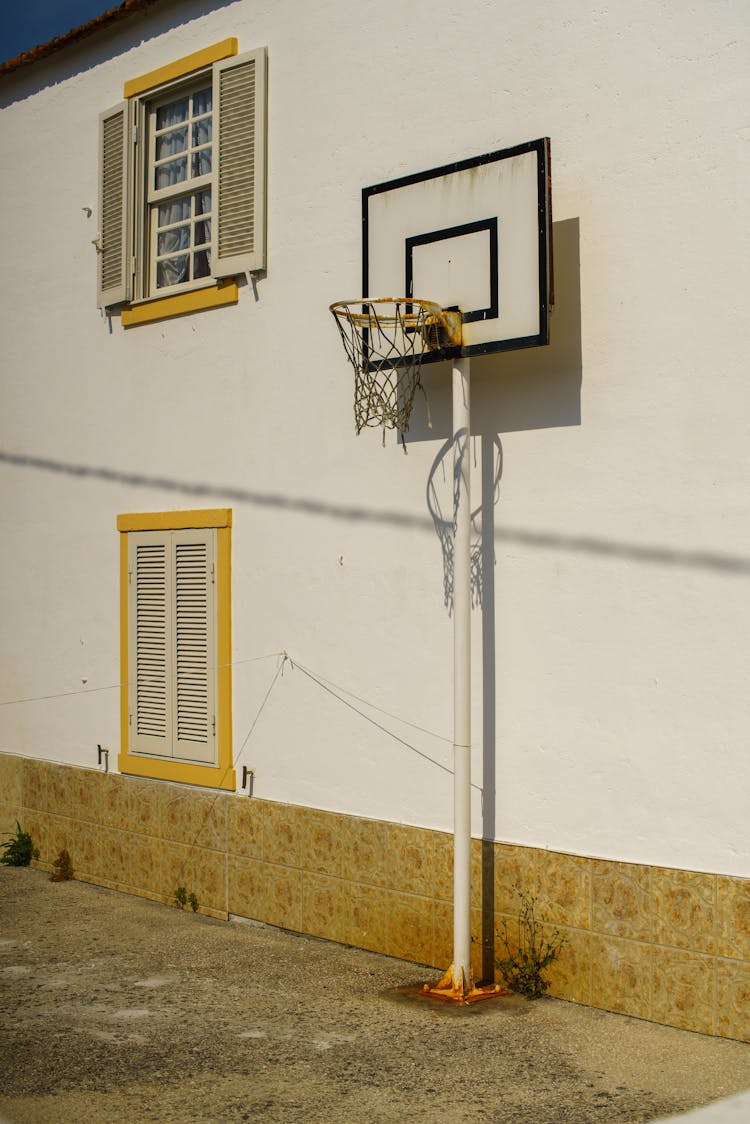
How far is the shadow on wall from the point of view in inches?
247

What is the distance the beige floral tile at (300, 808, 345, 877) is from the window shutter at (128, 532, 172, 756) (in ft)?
4.74

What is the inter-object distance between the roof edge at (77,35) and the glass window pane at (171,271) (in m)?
1.76

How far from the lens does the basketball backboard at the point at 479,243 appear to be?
610cm

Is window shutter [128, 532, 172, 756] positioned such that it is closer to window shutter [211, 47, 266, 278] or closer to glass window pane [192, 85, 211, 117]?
window shutter [211, 47, 266, 278]

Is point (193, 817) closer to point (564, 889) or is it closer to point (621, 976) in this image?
point (564, 889)

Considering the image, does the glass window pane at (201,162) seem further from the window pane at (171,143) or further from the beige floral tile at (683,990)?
the beige floral tile at (683,990)

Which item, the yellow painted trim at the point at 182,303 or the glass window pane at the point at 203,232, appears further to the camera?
the glass window pane at the point at 203,232

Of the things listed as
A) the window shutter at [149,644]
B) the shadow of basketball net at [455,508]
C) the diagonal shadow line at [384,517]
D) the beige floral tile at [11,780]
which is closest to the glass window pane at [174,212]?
the diagonal shadow line at [384,517]

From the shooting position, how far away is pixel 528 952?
6.33m

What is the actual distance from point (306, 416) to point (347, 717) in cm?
181

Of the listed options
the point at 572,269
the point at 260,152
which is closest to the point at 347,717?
the point at 572,269

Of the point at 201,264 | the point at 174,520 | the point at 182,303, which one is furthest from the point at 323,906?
the point at 201,264

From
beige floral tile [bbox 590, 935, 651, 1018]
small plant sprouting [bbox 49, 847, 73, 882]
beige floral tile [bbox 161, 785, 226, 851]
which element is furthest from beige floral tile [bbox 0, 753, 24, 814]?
beige floral tile [bbox 590, 935, 651, 1018]

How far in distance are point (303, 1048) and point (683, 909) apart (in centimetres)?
178
